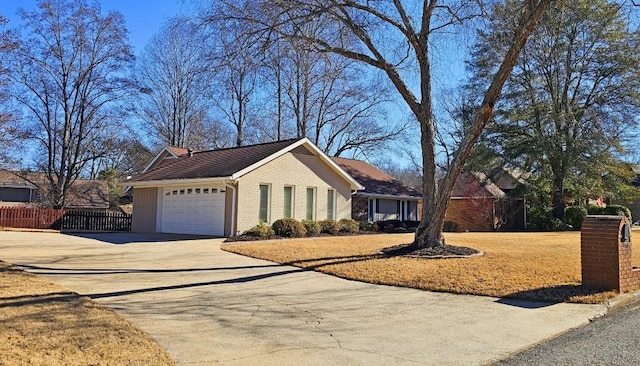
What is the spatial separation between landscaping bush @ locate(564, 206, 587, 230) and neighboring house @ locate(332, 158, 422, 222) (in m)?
8.79

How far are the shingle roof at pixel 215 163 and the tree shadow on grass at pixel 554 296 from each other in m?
13.4

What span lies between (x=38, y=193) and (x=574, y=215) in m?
39.2

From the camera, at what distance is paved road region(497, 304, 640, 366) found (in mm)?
5176

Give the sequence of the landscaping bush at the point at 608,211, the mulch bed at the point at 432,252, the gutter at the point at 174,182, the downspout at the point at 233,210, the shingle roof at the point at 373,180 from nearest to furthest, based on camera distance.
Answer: the mulch bed at the point at 432,252 → the downspout at the point at 233,210 → the gutter at the point at 174,182 → the landscaping bush at the point at 608,211 → the shingle roof at the point at 373,180

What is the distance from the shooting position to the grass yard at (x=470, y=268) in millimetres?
8969

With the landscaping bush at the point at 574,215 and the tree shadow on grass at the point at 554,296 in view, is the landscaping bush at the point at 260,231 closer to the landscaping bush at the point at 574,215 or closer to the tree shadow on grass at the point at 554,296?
the tree shadow on grass at the point at 554,296

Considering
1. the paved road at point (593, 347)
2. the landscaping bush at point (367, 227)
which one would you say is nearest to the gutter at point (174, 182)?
the landscaping bush at point (367, 227)

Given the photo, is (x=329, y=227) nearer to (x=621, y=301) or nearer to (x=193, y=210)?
(x=193, y=210)

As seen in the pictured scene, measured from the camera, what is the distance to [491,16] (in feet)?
39.8

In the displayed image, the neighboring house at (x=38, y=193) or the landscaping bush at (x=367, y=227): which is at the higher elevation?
the neighboring house at (x=38, y=193)

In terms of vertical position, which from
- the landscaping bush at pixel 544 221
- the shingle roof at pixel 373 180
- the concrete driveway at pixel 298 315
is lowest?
the concrete driveway at pixel 298 315

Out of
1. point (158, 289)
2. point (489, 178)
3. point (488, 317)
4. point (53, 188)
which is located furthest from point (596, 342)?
point (53, 188)

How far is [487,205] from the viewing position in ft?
107

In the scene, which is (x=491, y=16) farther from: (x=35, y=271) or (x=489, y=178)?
(x=489, y=178)
